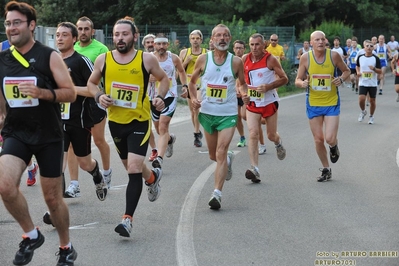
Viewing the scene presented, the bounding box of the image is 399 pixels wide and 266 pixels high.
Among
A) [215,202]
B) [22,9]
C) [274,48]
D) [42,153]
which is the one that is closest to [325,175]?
[215,202]

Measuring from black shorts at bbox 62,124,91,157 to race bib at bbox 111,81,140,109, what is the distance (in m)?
1.09

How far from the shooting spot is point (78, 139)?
28.8 feet

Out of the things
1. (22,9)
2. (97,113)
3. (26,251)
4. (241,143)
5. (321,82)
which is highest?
(22,9)

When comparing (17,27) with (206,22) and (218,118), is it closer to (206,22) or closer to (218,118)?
(218,118)

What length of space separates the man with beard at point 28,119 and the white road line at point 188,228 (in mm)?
948

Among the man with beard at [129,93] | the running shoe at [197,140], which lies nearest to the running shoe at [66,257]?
the man with beard at [129,93]

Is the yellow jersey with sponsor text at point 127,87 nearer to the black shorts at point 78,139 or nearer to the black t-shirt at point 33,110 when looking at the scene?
the black shorts at point 78,139

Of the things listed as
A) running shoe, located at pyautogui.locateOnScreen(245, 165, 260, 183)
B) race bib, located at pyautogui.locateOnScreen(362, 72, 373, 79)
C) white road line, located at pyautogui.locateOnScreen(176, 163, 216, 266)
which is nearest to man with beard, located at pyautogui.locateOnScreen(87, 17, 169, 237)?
white road line, located at pyautogui.locateOnScreen(176, 163, 216, 266)

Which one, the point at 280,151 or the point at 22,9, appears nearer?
the point at 22,9

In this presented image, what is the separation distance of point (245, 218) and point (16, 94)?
10.2 ft

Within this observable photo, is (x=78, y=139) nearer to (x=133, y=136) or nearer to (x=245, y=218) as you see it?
(x=133, y=136)

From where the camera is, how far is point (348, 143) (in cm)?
1511

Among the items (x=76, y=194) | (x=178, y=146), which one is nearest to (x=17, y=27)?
(x=76, y=194)

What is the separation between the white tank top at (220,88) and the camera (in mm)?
9453
